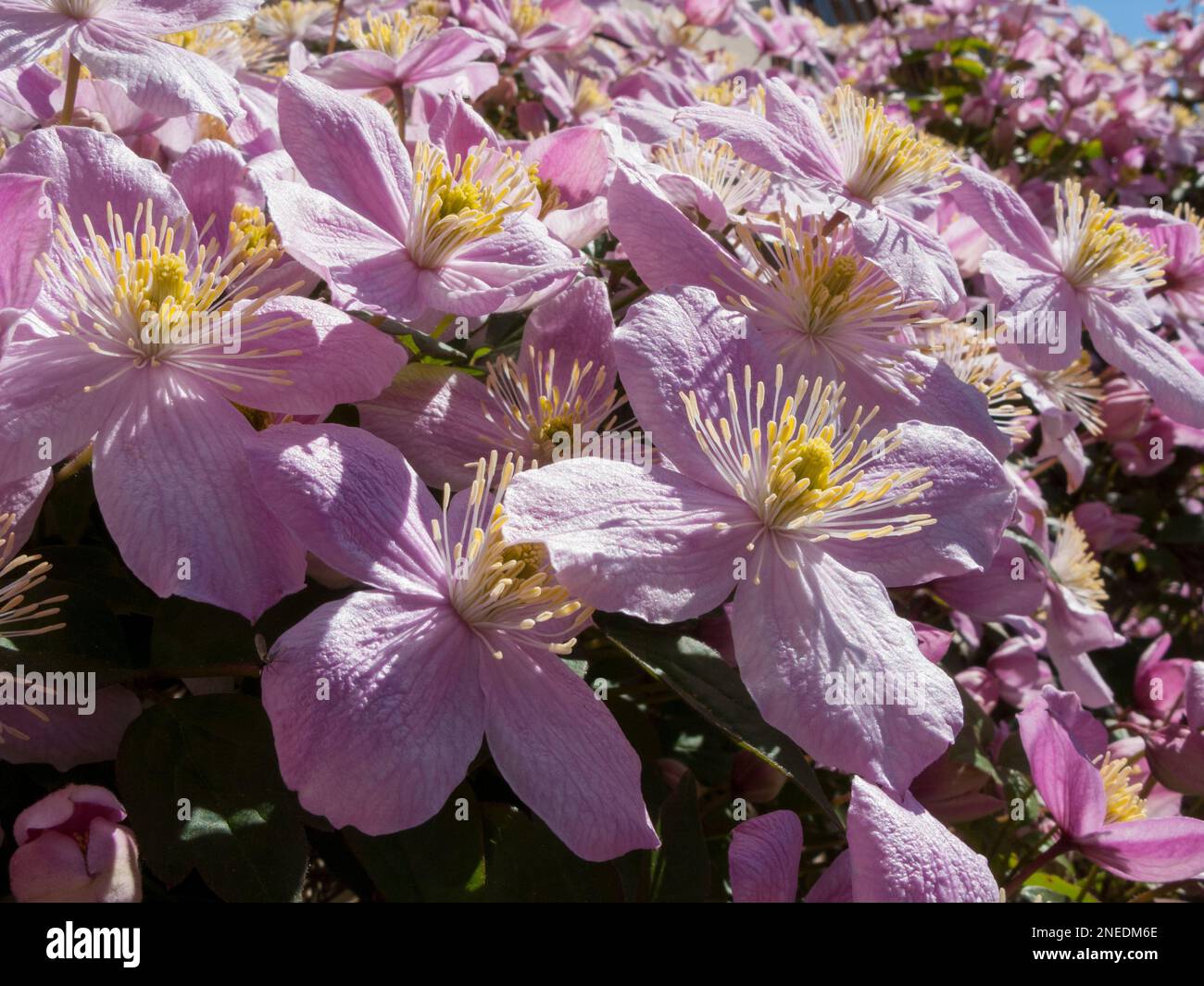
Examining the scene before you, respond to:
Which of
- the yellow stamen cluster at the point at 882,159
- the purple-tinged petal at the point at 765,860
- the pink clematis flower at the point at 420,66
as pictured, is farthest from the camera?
the pink clematis flower at the point at 420,66

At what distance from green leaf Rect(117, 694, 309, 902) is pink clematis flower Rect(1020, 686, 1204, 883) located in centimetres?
55

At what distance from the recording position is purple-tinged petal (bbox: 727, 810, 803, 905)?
674mm

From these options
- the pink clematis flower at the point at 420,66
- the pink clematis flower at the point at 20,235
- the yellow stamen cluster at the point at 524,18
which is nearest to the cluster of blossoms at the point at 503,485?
the pink clematis flower at the point at 20,235

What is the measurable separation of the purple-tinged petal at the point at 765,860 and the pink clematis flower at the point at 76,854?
361mm

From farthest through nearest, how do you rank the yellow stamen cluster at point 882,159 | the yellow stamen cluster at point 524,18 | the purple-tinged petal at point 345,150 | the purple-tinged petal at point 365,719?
the yellow stamen cluster at point 524,18
the yellow stamen cluster at point 882,159
the purple-tinged petal at point 345,150
the purple-tinged petal at point 365,719

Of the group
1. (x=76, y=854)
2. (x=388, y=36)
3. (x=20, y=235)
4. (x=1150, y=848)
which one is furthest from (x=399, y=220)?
(x=1150, y=848)

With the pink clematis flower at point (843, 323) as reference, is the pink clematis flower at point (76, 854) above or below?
below

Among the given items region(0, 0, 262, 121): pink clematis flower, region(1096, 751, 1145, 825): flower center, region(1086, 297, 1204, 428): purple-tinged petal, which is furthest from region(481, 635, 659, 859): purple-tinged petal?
region(1086, 297, 1204, 428): purple-tinged petal

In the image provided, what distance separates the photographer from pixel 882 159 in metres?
0.93

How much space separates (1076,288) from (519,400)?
60 centimetres

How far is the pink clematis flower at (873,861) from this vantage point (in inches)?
25.0

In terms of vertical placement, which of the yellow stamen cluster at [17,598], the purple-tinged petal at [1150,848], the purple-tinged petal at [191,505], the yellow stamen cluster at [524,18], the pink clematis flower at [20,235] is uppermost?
the yellow stamen cluster at [524,18]

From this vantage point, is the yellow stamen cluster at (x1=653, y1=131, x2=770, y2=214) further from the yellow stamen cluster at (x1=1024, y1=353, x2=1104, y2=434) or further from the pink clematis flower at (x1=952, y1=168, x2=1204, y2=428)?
the yellow stamen cluster at (x1=1024, y1=353, x2=1104, y2=434)

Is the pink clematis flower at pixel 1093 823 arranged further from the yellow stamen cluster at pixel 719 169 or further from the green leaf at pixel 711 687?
the yellow stamen cluster at pixel 719 169
